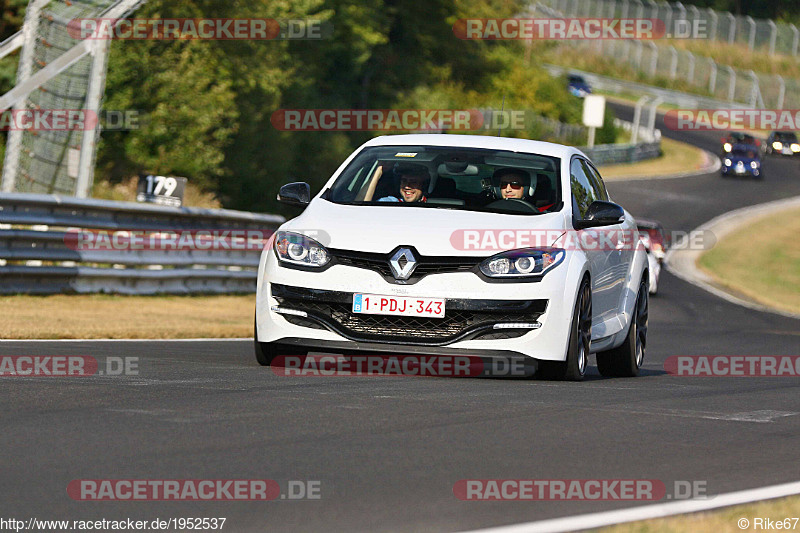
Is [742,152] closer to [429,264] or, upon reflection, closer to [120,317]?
[120,317]

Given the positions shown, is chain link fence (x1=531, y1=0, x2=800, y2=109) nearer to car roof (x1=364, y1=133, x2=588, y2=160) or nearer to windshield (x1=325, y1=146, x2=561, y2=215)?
car roof (x1=364, y1=133, x2=588, y2=160)

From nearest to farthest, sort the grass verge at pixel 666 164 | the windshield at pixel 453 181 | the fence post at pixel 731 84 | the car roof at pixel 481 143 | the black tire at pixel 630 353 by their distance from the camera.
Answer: the windshield at pixel 453 181
the car roof at pixel 481 143
the black tire at pixel 630 353
the grass verge at pixel 666 164
the fence post at pixel 731 84

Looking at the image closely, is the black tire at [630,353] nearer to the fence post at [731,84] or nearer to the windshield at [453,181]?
the windshield at [453,181]

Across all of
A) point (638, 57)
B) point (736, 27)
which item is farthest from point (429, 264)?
point (638, 57)

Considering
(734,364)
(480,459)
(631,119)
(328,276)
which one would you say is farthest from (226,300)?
(631,119)

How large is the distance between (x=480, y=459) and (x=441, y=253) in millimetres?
3086

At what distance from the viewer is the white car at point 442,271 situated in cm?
928

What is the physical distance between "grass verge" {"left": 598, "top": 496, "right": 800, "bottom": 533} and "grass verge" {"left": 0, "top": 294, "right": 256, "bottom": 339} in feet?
26.0

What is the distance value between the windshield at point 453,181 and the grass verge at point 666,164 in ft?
162

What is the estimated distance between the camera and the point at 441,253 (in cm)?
926

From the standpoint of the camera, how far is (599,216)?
10141 millimetres

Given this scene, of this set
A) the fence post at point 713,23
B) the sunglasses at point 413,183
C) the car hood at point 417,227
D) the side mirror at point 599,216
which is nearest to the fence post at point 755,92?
the fence post at point 713,23

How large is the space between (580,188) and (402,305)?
7.55ft

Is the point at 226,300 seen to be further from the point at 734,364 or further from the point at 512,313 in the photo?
the point at 512,313
